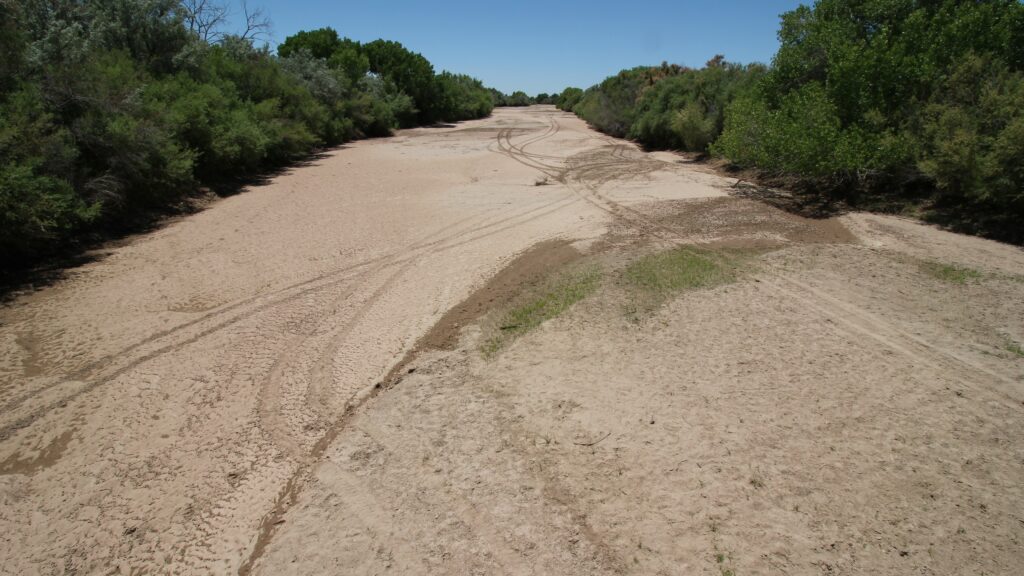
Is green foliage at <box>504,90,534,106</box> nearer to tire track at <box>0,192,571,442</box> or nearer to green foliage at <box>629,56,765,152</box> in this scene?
green foliage at <box>629,56,765,152</box>

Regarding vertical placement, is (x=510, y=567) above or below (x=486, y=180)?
below

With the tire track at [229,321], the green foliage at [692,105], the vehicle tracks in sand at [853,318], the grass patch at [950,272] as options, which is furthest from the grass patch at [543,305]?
the green foliage at [692,105]

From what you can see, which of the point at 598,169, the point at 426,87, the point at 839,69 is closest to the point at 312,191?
the point at 598,169

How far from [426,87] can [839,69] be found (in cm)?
3848

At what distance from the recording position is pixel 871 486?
4.14m

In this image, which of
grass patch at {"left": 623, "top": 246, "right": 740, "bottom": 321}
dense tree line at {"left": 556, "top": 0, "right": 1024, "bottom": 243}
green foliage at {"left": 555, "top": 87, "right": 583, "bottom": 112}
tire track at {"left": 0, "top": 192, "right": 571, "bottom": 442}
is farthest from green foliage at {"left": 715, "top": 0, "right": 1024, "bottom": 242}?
green foliage at {"left": 555, "top": 87, "right": 583, "bottom": 112}

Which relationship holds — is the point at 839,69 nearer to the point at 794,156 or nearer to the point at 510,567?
the point at 794,156

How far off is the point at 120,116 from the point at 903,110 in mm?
19380

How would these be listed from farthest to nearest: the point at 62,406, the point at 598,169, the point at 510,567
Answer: the point at 598,169, the point at 62,406, the point at 510,567

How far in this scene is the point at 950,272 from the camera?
27.5ft

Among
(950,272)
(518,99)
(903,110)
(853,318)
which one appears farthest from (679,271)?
(518,99)

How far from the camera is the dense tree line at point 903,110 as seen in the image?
10.1 m

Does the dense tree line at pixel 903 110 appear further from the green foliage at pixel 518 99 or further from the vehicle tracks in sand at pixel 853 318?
the green foliage at pixel 518 99

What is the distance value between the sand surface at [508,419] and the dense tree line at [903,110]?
1799mm
